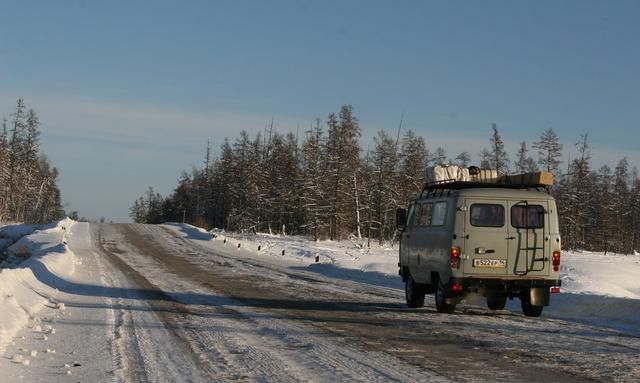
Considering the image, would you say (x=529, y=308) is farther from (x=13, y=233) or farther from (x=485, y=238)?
(x=13, y=233)

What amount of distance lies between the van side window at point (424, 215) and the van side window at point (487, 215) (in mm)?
1287

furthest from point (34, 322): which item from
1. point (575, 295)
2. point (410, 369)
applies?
point (575, 295)


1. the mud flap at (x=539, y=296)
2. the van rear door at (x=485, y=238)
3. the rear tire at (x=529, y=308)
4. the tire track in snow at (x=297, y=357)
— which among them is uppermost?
the van rear door at (x=485, y=238)

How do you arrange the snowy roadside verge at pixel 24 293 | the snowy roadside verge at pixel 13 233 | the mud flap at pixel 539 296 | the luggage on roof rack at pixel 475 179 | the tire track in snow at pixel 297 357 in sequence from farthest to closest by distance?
the snowy roadside verge at pixel 13 233, the luggage on roof rack at pixel 475 179, the mud flap at pixel 539 296, the snowy roadside verge at pixel 24 293, the tire track in snow at pixel 297 357

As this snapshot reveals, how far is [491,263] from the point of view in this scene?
12.8 metres

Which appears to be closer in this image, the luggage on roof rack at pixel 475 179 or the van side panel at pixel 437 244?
the van side panel at pixel 437 244

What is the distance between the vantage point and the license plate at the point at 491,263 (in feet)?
41.9

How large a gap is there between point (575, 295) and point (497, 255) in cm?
524

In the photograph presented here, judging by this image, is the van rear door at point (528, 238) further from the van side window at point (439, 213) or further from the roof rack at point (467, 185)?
the van side window at point (439, 213)

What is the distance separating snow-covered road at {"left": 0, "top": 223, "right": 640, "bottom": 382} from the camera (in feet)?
25.0

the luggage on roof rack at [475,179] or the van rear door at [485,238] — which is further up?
the luggage on roof rack at [475,179]

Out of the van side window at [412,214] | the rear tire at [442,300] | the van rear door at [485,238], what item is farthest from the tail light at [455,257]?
the van side window at [412,214]

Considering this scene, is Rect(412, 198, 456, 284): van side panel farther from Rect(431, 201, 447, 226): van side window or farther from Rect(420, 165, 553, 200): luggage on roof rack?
Rect(420, 165, 553, 200): luggage on roof rack

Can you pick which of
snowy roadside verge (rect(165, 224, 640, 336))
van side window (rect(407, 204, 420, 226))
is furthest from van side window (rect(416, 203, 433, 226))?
snowy roadside verge (rect(165, 224, 640, 336))
